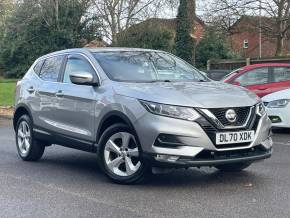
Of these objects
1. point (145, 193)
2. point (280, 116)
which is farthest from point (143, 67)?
point (280, 116)

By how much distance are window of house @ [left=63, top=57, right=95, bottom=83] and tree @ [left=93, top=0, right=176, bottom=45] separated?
28.0 metres

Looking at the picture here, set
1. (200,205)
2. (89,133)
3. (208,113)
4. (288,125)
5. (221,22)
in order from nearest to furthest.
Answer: (200,205), (208,113), (89,133), (288,125), (221,22)

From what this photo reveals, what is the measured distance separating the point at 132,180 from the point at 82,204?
0.88 m

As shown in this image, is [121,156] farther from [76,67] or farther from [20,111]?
[20,111]

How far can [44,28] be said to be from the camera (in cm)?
4566

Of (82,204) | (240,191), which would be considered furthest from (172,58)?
(82,204)

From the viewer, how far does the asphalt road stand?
18.4 feet

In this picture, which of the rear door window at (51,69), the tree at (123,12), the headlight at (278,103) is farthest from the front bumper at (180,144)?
the tree at (123,12)

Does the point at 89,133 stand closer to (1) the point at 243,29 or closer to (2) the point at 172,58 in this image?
(2) the point at 172,58

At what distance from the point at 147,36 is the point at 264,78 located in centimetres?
2661

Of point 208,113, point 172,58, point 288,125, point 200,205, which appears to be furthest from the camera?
point 288,125

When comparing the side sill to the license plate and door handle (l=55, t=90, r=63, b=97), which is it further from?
the license plate

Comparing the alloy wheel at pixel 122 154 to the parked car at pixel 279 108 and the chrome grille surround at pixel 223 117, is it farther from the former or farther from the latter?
the parked car at pixel 279 108

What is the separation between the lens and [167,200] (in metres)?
6.02
